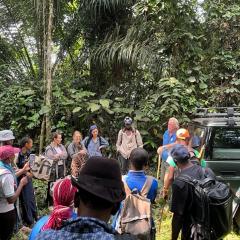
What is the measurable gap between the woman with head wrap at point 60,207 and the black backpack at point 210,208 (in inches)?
61.2

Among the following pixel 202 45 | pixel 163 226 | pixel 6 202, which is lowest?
pixel 163 226

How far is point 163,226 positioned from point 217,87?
19.1ft

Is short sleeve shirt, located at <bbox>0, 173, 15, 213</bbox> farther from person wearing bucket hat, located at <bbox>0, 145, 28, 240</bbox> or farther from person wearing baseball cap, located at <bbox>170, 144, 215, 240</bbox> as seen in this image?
person wearing baseball cap, located at <bbox>170, 144, 215, 240</bbox>

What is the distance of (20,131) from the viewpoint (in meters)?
10.4

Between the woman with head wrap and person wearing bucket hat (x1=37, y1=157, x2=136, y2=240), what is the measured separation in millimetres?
559

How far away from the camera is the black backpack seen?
361cm

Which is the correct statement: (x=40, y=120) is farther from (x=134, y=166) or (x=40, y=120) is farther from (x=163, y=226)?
(x=134, y=166)

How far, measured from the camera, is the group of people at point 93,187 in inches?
68.2

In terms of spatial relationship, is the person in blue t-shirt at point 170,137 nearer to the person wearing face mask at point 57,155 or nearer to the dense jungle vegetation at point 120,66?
the person wearing face mask at point 57,155

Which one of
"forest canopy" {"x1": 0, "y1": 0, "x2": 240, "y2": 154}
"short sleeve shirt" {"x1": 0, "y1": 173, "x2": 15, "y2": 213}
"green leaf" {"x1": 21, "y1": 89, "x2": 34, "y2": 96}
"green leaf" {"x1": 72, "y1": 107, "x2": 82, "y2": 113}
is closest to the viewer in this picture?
"short sleeve shirt" {"x1": 0, "y1": 173, "x2": 15, "y2": 213}

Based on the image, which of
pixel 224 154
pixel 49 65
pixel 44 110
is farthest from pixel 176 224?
pixel 49 65

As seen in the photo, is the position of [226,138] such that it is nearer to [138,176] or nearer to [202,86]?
[138,176]

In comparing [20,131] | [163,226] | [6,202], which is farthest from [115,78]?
[6,202]

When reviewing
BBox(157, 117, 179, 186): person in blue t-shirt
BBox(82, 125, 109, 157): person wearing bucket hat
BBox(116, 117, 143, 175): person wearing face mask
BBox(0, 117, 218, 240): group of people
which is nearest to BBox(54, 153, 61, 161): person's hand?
BBox(0, 117, 218, 240): group of people
